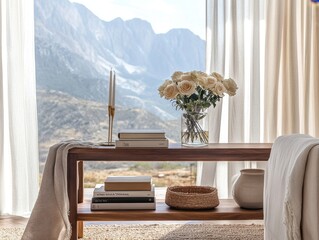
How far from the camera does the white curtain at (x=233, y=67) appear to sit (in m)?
3.65

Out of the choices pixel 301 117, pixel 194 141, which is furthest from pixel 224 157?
pixel 301 117

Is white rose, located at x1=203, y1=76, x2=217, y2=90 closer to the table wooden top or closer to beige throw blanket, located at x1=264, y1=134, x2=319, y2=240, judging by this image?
the table wooden top

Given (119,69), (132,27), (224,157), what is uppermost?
(132,27)

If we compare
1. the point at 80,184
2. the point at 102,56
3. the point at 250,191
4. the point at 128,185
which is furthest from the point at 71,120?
the point at 250,191

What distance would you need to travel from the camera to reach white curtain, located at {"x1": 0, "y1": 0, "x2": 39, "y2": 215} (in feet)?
11.8

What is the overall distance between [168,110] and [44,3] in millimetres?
1516

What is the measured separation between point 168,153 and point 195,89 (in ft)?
1.18

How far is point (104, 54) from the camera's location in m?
5.27

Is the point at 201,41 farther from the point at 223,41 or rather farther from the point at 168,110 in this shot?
the point at 223,41

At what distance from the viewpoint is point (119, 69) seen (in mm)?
5363

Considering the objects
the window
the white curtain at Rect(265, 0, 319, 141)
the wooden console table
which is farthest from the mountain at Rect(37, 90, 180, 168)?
the wooden console table

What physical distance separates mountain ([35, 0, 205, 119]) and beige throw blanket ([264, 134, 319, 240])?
3321 millimetres

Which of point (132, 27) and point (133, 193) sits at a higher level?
point (132, 27)

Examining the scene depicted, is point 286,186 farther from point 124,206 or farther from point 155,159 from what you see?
point 124,206
